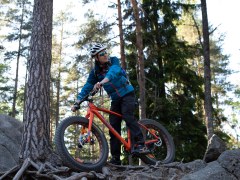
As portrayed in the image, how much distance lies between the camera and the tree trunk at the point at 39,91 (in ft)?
16.8

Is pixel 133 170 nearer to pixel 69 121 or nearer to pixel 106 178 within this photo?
pixel 106 178

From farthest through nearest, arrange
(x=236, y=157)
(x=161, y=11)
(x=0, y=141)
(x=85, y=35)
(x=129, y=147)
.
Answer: (x=161, y=11), (x=85, y=35), (x=0, y=141), (x=129, y=147), (x=236, y=157)

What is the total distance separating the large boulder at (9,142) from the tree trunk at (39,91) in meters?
2.05

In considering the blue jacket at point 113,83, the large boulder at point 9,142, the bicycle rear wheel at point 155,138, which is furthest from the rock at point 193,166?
the large boulder at point 9,142

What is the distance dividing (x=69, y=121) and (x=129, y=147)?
143cm

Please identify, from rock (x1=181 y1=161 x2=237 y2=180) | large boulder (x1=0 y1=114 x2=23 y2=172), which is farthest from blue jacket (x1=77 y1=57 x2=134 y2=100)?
large boulder (x1=0 y1=114 x2=23 y2=172)

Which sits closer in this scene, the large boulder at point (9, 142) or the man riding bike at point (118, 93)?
the man riding bike at point (118, 93)

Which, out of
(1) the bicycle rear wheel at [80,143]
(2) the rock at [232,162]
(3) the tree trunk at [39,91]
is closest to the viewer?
(2) the rock at [232,162]

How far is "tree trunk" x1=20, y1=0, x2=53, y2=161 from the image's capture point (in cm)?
513

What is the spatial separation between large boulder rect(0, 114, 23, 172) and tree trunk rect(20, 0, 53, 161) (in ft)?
6.71

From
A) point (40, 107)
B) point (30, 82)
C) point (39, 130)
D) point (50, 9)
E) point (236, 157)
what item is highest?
point (50, 9)

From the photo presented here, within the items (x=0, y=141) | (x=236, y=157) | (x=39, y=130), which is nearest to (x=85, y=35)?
(x=0, y=141)

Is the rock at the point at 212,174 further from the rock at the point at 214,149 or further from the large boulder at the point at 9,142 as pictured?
the large boulder at the point at 9,142

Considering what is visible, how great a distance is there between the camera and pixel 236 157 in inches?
178
